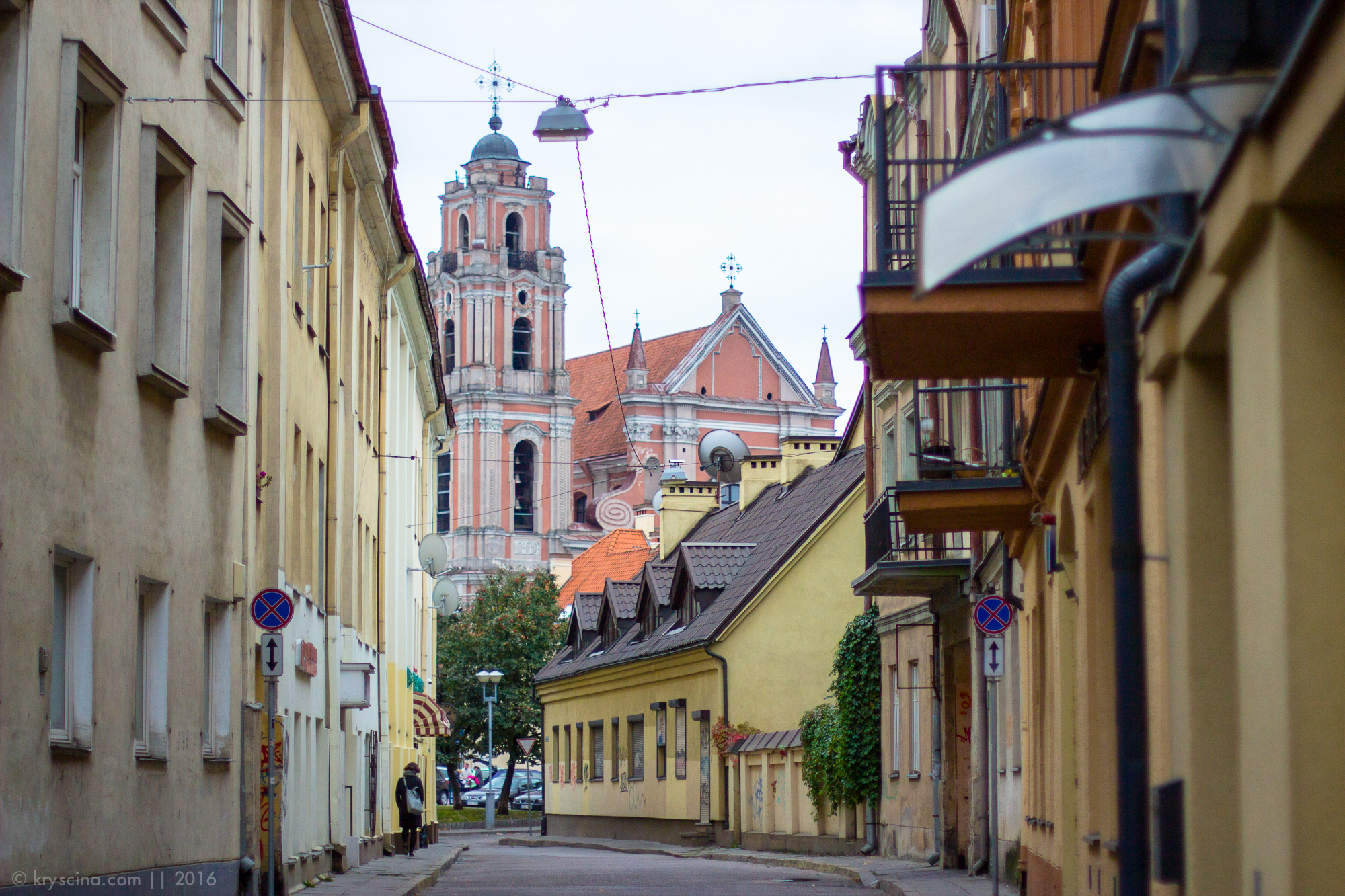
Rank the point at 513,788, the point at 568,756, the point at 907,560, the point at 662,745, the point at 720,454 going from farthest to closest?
the point at 513,788 < the point at 720,454 < the point at 568,756 < the point at 662,745 < the point at 907,560

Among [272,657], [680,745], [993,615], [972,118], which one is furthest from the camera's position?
[680,745]

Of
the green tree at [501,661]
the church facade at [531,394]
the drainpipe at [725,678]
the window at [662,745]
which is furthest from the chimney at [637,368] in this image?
the drainpipe at [725,678]

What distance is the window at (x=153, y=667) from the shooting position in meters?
13.8

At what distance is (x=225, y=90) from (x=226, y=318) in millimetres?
1944

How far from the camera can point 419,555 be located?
121 feet

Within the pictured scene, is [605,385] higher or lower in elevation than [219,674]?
higher

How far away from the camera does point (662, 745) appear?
39.4 meters

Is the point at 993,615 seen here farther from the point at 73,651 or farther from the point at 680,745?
the point at 680,745

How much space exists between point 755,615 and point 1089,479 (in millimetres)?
23964

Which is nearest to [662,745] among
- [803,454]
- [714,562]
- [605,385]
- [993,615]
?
[714,562]

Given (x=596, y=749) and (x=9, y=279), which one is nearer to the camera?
(x=9, y=279)

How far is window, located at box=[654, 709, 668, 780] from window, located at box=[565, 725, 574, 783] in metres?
8.17

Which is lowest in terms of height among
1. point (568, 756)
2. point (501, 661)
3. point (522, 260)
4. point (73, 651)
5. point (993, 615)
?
point (568, 756)

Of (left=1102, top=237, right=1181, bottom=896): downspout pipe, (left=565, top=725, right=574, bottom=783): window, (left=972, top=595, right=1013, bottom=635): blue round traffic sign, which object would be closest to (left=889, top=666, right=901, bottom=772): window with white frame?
A: (left=972, top=595, right=1013, bottom=635): blue round traffic sign
